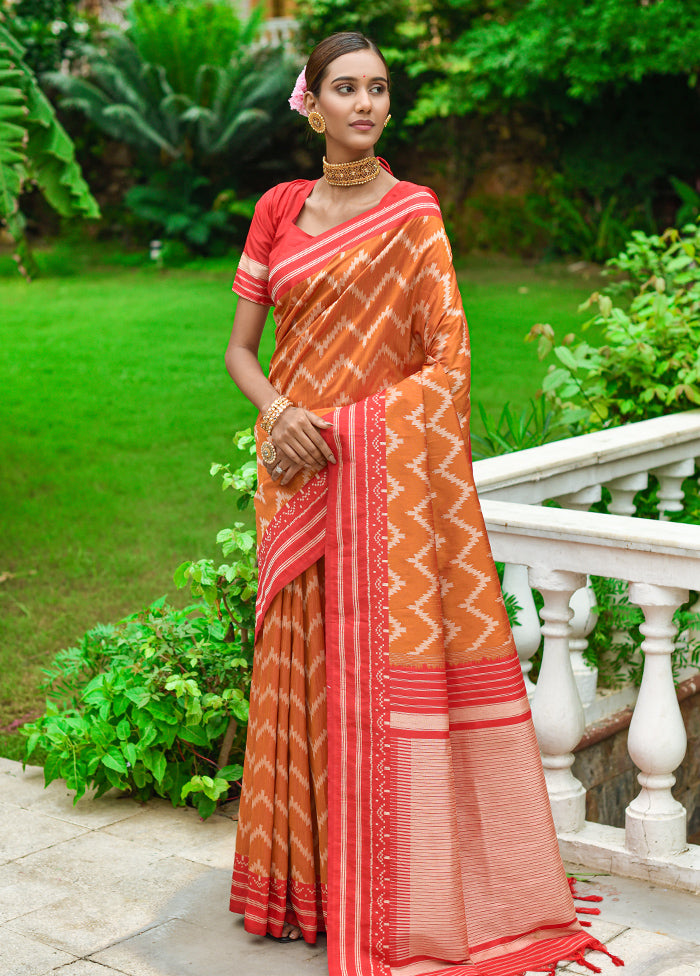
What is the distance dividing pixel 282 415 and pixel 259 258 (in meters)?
0.37

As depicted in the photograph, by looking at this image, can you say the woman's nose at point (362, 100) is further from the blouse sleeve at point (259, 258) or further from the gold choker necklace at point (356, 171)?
the blouse sleeve at point (259, 258)

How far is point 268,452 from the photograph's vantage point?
255cm

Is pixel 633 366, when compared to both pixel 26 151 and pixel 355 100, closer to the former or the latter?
pixel 355 100

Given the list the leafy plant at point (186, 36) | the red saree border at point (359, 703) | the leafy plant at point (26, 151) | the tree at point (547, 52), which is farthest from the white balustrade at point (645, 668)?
the leafy plant at point (186, 36)

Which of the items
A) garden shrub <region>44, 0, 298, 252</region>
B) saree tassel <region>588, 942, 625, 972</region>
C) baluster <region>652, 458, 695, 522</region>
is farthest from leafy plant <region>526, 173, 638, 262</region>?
saree tassel <region>588, 942, 625, 972</region>

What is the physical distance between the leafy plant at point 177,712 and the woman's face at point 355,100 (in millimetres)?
1070

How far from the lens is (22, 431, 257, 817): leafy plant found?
3236 mm

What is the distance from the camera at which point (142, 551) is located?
6312 mm

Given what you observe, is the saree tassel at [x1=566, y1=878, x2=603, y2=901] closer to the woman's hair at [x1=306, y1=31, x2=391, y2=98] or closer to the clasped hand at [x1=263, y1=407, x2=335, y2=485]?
the clasped hand at [x1=263, y1=407, x2=335, y2=485]

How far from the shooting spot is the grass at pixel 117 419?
5664mm

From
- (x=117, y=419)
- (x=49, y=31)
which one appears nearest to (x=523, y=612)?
(x=117, y=419)

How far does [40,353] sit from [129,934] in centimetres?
925

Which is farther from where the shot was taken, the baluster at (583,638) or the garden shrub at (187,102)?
the garden shrub at (187,102)

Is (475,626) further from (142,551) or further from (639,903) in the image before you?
(142,551)
